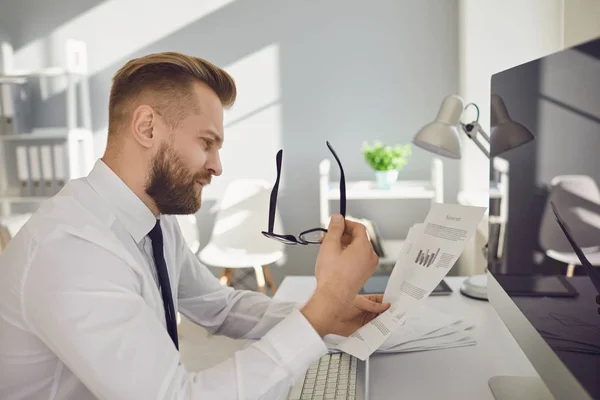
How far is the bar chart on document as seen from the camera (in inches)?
35.4

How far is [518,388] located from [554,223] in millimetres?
338

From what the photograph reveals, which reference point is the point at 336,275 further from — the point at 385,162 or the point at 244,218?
the point at 244,218

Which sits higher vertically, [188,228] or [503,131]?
[503,131]

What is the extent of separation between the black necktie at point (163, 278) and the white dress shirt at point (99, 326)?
4 cm

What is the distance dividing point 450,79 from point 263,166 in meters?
1.24

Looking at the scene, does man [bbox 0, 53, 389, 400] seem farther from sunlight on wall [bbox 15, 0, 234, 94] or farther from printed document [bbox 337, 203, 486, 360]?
sunlight on wall [bbox 15, 0, 234, 94]

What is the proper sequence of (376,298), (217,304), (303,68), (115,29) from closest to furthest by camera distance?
(376,298), (217,304), (303,68), (115,29)

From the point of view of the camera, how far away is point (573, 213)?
2.15 feet

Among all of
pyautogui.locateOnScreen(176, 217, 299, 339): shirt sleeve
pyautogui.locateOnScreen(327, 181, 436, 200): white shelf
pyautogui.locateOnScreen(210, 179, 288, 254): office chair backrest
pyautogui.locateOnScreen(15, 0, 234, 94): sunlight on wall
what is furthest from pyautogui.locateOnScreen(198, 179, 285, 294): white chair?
pyautogui.locateOnScreen(176, 217, 299, 339): shirt sleeve

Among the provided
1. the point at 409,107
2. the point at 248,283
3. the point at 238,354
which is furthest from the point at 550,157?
the point at 248,283

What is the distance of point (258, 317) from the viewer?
1.21 metres

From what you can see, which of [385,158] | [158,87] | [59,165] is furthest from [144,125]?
[59,165]

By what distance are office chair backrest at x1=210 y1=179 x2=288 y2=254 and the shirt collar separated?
6.87 ft

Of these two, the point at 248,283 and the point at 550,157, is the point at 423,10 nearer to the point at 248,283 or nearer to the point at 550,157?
the point at 248,283
